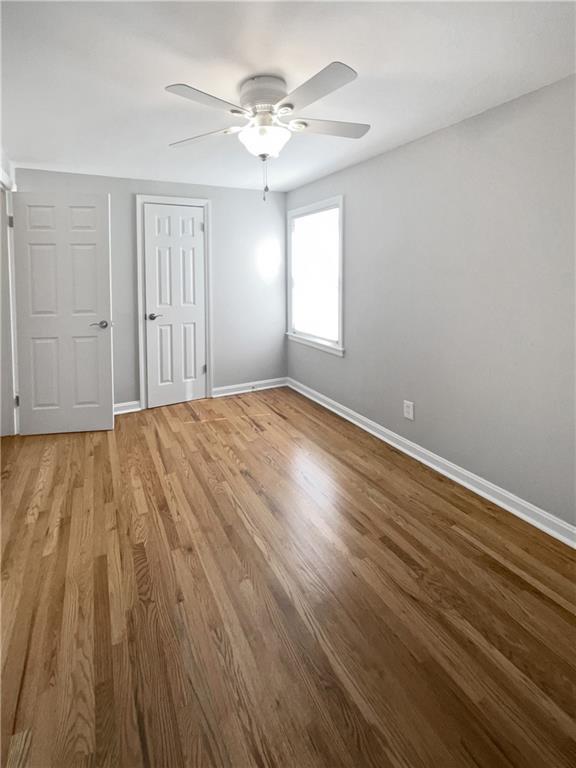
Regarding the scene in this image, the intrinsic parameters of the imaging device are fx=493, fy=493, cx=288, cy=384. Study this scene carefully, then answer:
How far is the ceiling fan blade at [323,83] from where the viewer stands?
6.16ft

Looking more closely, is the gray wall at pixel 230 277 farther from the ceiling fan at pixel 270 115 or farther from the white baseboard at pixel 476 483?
the ceiling fan at pixel 270 115

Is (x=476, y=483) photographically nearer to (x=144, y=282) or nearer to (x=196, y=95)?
(x=196, y=95)

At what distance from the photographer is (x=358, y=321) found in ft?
14.7

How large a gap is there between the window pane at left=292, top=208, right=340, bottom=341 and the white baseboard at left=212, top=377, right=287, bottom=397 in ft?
2.31

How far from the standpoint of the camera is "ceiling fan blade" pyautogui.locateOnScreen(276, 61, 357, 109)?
1.88 m

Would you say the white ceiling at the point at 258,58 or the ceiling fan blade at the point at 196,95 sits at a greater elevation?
the white ceiling at the point at 258,58

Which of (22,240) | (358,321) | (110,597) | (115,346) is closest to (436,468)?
(358,321)

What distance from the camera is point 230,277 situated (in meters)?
5.57

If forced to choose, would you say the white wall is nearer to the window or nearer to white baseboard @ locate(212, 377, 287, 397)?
white baseboard @ locate(212, 377, 287, 397)

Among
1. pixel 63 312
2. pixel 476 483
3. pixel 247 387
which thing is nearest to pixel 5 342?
pixel 63 312

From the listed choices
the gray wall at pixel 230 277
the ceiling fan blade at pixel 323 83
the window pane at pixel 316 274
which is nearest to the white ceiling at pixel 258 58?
the ceiling fan blade at pixel 323 83

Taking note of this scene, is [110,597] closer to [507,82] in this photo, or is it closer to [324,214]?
[507,82]

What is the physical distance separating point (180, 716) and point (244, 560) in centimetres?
89

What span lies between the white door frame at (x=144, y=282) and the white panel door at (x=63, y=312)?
25.0 inches
